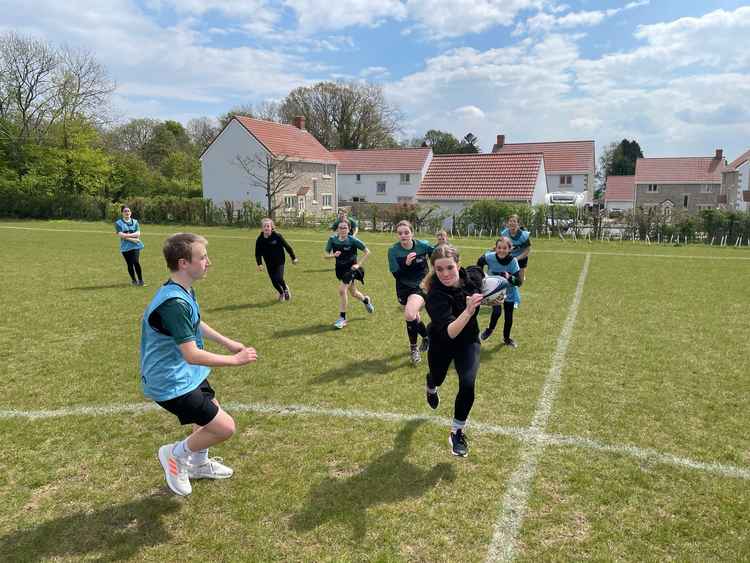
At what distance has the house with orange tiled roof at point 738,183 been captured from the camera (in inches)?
2298

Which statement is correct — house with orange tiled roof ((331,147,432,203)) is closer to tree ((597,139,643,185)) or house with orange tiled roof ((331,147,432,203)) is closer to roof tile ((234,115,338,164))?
roof tile ((234,115,338,164))

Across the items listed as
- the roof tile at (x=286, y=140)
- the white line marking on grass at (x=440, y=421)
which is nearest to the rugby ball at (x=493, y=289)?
the white line marking on grass at (x=440, y=421)

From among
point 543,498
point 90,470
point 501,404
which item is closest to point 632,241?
point 501,404

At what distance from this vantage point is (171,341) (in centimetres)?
379

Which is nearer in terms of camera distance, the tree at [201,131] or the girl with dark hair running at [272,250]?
the girl with dark hair running at [272,250]

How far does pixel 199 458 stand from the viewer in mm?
4449

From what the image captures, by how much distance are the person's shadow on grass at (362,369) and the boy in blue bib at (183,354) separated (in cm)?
276

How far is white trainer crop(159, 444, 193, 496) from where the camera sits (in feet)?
13.7

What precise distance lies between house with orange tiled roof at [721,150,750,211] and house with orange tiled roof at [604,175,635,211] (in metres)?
14.1

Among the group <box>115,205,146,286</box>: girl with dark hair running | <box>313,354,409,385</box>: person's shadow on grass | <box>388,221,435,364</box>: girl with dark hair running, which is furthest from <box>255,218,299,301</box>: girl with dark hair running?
<box>313,354,409,385</box>: person's shadow on grass

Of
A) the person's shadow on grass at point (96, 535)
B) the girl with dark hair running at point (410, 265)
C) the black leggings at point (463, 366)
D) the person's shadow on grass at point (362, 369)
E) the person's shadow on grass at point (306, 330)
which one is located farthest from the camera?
the person's shadow on grass at point (306, 330)

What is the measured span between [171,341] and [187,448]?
1.00 metres

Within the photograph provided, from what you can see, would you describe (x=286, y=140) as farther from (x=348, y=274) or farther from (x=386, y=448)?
(x=386, y=448)

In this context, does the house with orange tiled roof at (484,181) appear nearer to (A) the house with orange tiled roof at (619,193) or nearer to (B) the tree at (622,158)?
(A) the house with orange tiled roof at (619,193)
